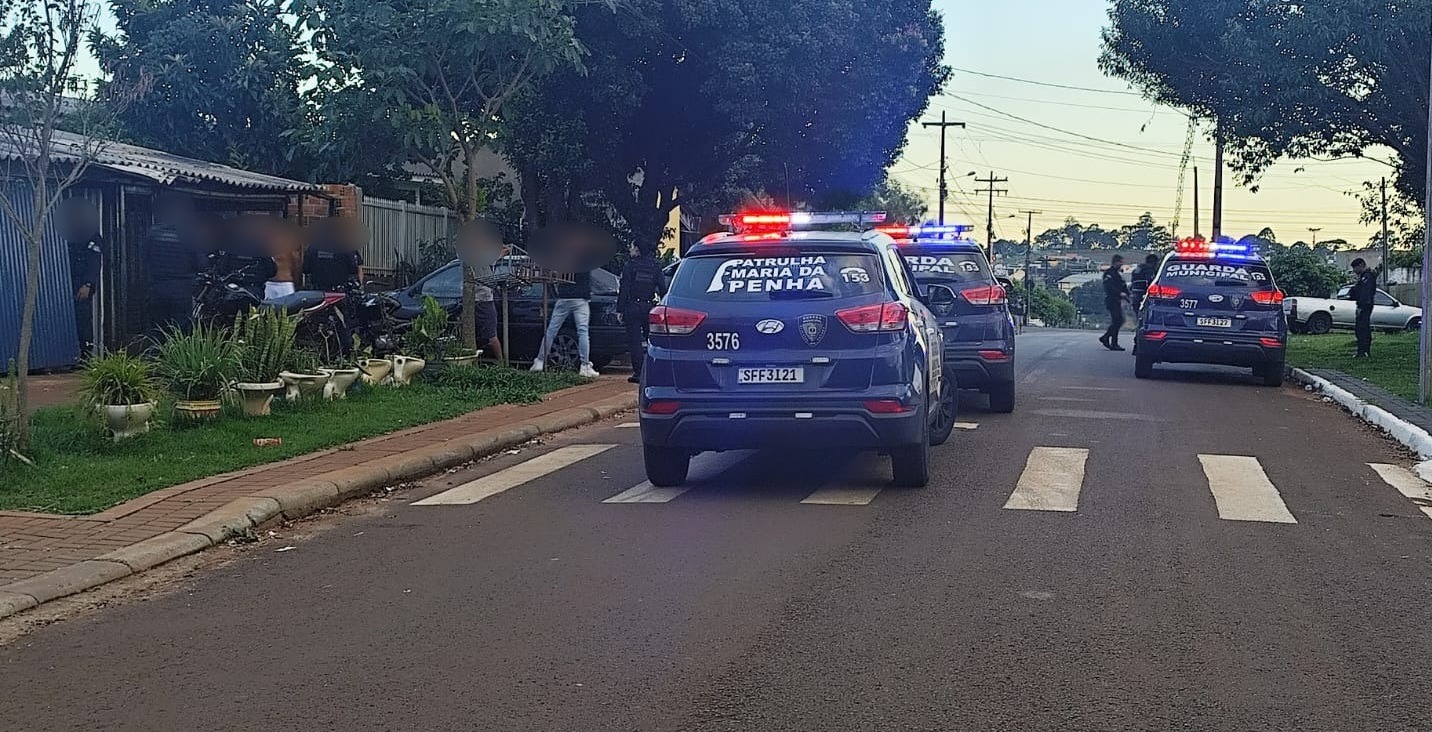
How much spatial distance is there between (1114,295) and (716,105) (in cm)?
825

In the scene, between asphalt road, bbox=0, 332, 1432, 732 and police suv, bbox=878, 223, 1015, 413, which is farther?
police suv, bbox=878, 223, 1015, 413

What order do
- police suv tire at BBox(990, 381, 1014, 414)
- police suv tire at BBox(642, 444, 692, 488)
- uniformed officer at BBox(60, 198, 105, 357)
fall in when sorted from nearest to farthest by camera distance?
1. police suv tire at BBox(642, 444, 692, 488)
2. police suv tire at BBox(990, 381, 1014, 414)
3. uniformed officer at BBox(60, 198, 105, 357)

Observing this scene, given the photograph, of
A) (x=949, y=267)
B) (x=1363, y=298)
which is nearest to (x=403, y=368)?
(x=949, y=267)

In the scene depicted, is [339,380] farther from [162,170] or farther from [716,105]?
[716,105]

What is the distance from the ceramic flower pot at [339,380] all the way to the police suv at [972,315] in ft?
17.2

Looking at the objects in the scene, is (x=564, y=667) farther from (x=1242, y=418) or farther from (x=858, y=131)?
(x=858, y=131)

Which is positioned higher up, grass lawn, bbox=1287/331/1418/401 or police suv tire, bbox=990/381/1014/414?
police suv tire, bbox=990/381/1014/414

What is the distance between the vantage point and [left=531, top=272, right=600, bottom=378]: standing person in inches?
655

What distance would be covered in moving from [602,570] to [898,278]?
352cm

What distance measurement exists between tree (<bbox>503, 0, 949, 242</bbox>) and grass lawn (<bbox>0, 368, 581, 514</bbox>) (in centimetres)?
1027

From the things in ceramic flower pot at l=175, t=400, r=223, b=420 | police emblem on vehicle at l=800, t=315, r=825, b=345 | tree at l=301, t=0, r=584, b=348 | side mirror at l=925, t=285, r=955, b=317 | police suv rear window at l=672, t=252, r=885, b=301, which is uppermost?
tree at l=301, t=0, r=584, b=348

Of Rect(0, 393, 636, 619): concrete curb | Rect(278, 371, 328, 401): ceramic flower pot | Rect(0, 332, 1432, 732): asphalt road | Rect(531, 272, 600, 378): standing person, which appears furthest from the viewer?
Rect(531, 272, 600, 378): standing person

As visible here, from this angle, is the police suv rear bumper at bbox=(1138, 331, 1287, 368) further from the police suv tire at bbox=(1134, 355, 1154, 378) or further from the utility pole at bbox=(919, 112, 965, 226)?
the utility pole at bbox=(919, 112, 965, 226)

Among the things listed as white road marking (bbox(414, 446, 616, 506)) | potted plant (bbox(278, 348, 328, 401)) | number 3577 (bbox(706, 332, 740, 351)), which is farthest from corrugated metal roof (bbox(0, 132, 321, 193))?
number 3577 (bbox(706, 332, 740, 351))
